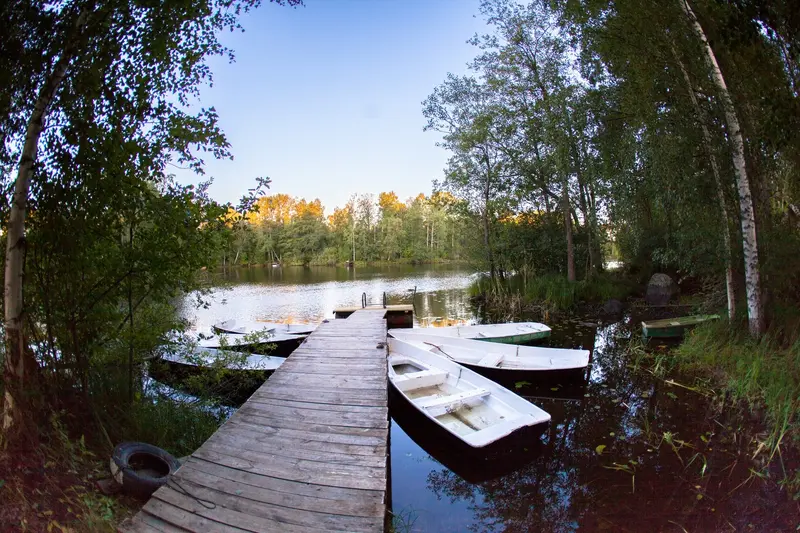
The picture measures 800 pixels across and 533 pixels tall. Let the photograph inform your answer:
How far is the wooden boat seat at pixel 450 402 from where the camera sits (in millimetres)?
5465

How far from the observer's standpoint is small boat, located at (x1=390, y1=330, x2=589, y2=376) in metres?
7.21

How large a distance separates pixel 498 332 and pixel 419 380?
4.20 m

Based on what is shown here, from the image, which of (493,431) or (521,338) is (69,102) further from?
(521,338)

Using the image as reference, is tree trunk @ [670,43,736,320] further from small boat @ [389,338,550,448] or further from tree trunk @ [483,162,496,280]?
tree trunk @ [483,162,496,280]

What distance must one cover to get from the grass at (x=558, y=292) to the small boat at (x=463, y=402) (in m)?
9.06

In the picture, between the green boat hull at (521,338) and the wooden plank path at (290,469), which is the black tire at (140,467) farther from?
the green boat hull at (521,338)

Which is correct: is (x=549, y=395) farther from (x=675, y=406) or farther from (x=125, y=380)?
(x=125, y=380)

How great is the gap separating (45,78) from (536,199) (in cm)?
1678

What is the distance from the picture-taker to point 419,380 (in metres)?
6.44

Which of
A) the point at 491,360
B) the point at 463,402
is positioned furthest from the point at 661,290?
the point at 463,402

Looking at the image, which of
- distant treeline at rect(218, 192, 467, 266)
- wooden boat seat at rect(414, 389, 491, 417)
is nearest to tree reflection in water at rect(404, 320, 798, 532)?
wooden boat seat at rect(414, 389, 491, 417)

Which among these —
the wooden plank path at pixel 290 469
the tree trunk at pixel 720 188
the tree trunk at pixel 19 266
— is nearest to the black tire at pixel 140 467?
the wooden plank path at pixel 290 469

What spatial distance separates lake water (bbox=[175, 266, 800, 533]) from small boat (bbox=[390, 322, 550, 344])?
241 cm

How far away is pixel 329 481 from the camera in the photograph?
3.16m
